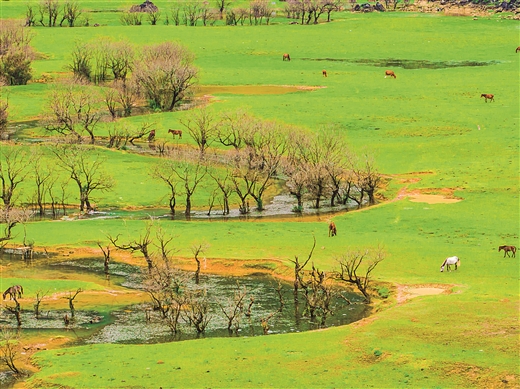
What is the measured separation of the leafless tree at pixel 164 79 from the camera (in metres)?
97.2

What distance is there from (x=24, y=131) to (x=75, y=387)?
56786 millimetres

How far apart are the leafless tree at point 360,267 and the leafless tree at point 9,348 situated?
16.0 meters

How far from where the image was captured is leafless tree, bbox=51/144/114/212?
230 feet

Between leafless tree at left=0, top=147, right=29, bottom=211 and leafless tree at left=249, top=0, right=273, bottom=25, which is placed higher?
leafless tree at left=249, top=0, right=273, bottom=25

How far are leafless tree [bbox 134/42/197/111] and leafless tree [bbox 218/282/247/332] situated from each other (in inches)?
1939

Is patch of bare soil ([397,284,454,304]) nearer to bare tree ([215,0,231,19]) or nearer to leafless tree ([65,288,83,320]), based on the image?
leafless tree ([65,288,83,320])

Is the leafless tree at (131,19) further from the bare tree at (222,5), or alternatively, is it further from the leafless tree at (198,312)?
the leafless tree at (198,312)

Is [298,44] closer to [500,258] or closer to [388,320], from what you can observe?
[500,258]

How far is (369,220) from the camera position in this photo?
212ft

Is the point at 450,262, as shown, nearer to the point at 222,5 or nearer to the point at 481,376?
the point at 481,376

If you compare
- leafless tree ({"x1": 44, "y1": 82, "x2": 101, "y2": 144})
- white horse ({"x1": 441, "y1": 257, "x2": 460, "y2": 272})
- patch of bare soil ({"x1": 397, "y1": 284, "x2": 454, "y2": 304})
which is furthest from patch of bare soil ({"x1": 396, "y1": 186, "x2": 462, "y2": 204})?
leafless tree ({"x1": 44, "y1": 82, "x2": 101, "y2": 144})

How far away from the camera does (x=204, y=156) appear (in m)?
80.7

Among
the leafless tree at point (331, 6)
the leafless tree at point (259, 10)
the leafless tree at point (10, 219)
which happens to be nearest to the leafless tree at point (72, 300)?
the leafless tree at point (10, 219)

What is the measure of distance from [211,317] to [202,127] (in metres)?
37.2
